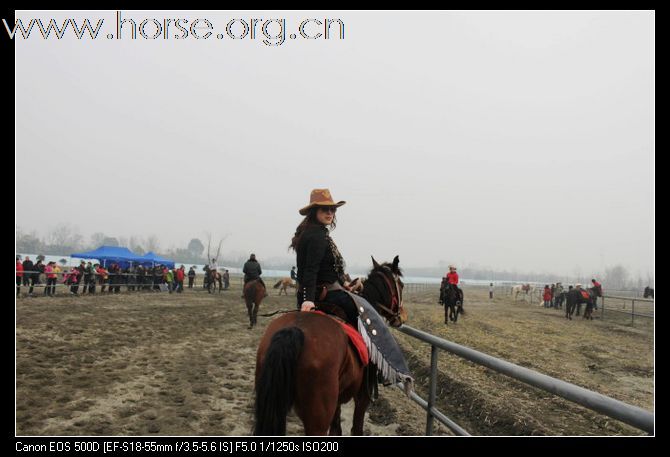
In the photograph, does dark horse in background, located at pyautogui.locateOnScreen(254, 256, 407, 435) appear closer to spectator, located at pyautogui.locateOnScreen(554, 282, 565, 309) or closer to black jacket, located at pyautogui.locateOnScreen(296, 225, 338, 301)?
black jacket, located at pyautogui.locateOnScreen(296, 225, 338, 301)

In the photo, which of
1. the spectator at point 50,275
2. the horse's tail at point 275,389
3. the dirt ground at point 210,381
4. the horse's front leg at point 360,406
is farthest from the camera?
the spectator at point 50,275

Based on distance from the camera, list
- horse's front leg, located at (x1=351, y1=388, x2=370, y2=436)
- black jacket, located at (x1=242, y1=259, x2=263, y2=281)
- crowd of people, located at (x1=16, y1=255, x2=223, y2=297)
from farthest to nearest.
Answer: crowd of people, located at (x1=16, y1=255, x2=223, y2=297) → black jacket, located at (x1=242, y1=259, x2=263, y2=281) → horse's front leg, located at (x1=351, y1=388, x2=370, y2=436)

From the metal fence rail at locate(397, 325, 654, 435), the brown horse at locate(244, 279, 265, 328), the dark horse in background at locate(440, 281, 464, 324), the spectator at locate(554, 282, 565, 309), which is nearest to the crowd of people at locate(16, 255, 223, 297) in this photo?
the brown horse at locate(244, 279, 265, 328)

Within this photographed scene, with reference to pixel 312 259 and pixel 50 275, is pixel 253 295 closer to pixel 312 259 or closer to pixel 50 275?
pixel 312 259

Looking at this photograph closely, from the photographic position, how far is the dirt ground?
479 cm

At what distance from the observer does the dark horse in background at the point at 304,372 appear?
8.52ft

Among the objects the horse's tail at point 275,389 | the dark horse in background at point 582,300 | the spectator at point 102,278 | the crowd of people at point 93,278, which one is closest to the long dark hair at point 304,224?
the horse's tail at point 275,389

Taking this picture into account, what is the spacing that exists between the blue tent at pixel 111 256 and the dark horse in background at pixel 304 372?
3045 centimetres

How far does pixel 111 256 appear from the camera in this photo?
29797 mm

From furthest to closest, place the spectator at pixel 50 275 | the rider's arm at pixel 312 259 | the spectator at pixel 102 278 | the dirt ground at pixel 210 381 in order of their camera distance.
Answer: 1. the spectator at pixel 102 278
2. the spectator at pixel 50 275
3. the dirt ground at pixel 210 381
4. the rider's arm at pixel 312 259

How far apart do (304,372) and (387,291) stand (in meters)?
2.09

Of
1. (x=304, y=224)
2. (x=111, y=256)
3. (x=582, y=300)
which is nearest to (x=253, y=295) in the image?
(x=304, y=224)

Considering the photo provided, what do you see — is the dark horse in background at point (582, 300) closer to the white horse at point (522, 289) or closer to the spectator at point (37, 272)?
the white horse at point (522, 289)
